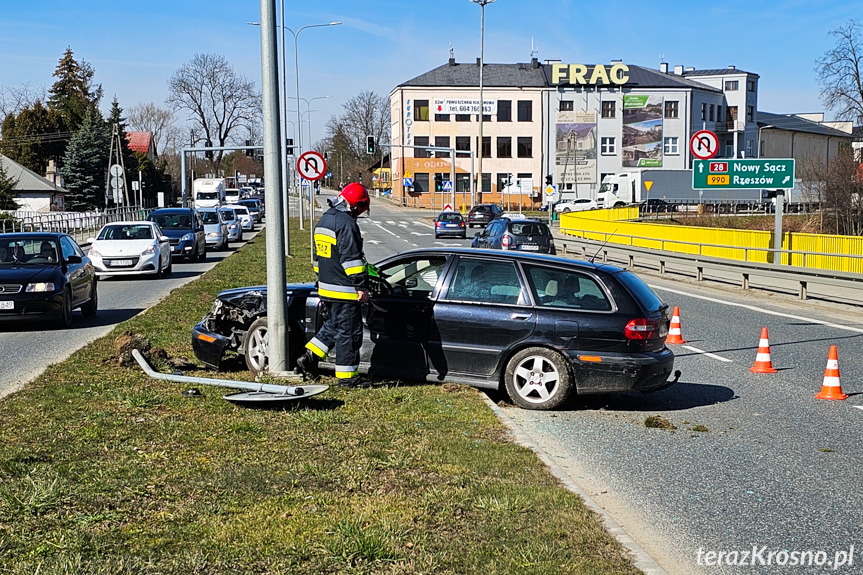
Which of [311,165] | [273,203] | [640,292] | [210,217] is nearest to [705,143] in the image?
[311,165]

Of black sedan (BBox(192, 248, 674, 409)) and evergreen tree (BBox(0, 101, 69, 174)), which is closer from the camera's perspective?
black sedan (BBox(192, 248, 674, 409))

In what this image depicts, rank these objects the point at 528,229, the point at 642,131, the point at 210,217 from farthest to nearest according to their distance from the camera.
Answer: the point at 642,131, the point at 210,217, the point at 528,229

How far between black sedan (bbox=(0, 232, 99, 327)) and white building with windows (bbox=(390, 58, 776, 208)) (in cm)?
7642

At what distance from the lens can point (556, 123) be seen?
95250mm

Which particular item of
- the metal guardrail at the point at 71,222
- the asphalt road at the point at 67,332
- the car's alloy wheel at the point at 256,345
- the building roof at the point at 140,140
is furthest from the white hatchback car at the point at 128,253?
the building roof at the point at 140,140

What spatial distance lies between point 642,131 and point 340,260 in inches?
3487

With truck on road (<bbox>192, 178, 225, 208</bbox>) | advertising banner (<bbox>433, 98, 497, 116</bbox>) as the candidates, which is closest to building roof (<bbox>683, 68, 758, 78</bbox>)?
advertising banner (<bbox>433, 98, 497, 116</bbox>)

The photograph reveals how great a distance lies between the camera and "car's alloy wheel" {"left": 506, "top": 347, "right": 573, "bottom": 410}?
8719 millimetres

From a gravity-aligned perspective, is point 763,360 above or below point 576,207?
below

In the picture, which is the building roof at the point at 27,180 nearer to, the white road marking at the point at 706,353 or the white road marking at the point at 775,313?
the white road marking at the point at 775,313

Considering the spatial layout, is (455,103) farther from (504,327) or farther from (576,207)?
(504,327)

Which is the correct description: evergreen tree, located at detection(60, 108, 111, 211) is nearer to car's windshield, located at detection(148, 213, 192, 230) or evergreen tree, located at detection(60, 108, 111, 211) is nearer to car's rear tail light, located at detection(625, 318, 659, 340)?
car's windshield, located at detection(148, 213, 192, 230)

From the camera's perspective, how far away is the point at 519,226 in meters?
30.6

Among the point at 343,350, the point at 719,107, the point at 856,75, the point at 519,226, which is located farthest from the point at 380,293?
the point at 719,107
